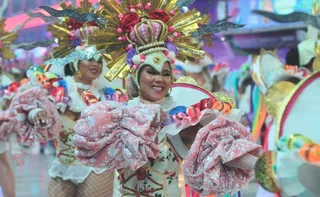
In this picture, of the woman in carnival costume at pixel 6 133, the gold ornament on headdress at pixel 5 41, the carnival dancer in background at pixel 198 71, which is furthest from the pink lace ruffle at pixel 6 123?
the carnival dancer in background at pixel 198 71

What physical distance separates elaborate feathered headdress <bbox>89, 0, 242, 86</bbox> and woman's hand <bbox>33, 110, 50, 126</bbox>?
120 cm

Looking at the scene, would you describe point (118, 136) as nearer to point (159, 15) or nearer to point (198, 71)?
point (159, 15)

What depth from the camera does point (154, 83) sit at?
12.0 feet

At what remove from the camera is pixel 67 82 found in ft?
18.3

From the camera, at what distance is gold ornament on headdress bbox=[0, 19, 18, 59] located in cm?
668

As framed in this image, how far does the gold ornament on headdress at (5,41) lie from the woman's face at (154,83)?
10.7ft

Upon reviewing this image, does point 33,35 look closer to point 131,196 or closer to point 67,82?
point 67,82

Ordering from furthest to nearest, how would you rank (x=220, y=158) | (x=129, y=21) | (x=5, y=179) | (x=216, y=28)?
(x=5, y=179) < (x=216, y=28) < (x=129, y=21) < (x=220, y=158)

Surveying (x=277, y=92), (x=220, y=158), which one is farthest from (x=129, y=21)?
(x=277, y=92)

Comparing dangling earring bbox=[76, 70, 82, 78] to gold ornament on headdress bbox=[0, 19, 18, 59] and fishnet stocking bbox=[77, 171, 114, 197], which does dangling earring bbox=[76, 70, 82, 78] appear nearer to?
fishnet stocking bbox=[77, 171, 114, 197]

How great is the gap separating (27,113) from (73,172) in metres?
0.59

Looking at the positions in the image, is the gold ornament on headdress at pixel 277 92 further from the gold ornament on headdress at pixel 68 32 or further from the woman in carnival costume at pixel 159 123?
the gold ornament on headdress at pixel 68 32

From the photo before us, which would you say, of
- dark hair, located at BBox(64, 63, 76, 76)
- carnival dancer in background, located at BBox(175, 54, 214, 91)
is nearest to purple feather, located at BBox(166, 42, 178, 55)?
→ dark hair, located at BBox(64, 63, 76, 76)

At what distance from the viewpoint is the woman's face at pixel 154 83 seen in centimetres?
367
